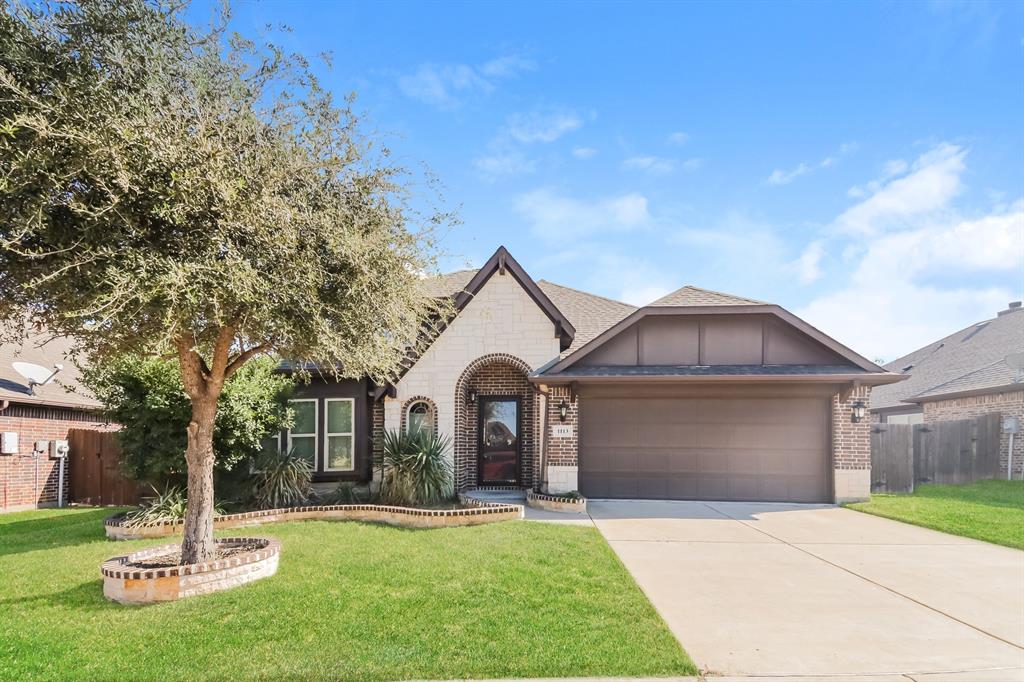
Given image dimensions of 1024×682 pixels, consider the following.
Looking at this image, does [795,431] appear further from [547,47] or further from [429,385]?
[547,47]

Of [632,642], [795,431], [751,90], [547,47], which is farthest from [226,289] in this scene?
[795,431]

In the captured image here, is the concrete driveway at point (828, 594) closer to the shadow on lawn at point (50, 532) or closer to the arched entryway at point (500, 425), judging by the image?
the arched entryway at point (500, 425)

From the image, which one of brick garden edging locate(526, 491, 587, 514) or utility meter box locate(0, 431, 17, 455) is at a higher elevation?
utility meter box locate(0, 431, 17, 455)

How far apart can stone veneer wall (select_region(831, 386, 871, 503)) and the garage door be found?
0.92 ft

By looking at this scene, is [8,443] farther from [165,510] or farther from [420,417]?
[420,417]

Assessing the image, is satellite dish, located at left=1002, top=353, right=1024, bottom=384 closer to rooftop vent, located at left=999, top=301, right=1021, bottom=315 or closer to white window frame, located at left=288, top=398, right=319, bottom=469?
rooftop vent, located at left=999, top=301, right=1021, bottom=315

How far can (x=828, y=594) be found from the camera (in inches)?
231

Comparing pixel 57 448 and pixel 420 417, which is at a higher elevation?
pixel 420 417

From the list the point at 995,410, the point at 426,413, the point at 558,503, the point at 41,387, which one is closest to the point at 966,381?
the point at 995,410

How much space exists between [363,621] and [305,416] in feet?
27.4

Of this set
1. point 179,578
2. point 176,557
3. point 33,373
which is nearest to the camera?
point 179,578

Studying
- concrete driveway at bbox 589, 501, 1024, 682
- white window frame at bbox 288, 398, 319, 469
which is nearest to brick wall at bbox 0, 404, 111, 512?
white window frame at bbox 288, 398, 319, 469

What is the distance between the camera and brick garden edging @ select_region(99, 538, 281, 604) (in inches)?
222

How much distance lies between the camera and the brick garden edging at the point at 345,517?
28.4 ft
